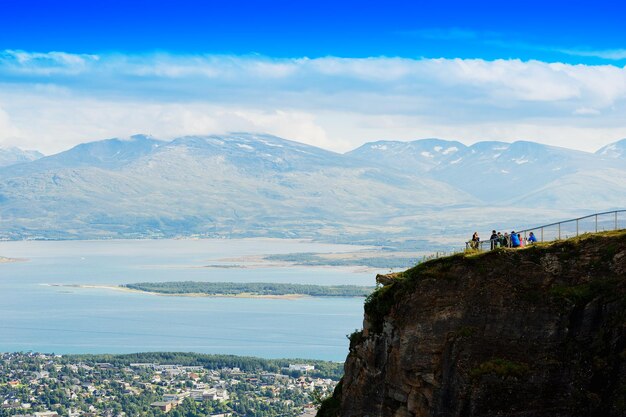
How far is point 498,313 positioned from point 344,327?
5719 inches

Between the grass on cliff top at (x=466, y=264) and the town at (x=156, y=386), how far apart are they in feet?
206

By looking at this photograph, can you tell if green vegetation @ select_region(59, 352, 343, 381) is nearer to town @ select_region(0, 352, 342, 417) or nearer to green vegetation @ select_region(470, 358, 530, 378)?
town @ select_region(0, 352, 342, 417)

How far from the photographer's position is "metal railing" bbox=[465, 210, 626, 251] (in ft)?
76.9

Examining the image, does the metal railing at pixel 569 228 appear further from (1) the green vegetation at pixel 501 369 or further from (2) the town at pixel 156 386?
(2) the town at pixel 156 386

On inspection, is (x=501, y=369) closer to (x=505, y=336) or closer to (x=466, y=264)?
(x=505, y=336)

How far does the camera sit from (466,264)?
2152 cm

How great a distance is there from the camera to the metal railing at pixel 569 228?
23438 mm

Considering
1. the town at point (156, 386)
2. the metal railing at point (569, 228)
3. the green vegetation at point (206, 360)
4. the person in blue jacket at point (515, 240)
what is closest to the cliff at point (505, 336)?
the metal railing at point (569, 228)

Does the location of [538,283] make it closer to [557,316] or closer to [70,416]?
[557,316]

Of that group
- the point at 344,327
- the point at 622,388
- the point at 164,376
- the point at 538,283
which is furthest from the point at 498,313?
the point at 344,327

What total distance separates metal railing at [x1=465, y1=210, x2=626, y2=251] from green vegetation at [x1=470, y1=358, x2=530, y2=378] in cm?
329

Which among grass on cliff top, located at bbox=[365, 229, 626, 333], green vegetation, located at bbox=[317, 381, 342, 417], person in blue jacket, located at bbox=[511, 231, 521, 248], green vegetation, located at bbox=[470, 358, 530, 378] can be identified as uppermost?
person in blue jacket, located at bbox=[511, 231, 521, 248]

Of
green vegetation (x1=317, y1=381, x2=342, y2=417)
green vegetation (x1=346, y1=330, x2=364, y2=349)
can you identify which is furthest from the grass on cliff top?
green vegetation (x1=317, y1=381, x2=342, y2=417)

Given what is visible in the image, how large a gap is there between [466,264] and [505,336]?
69.1 inches
